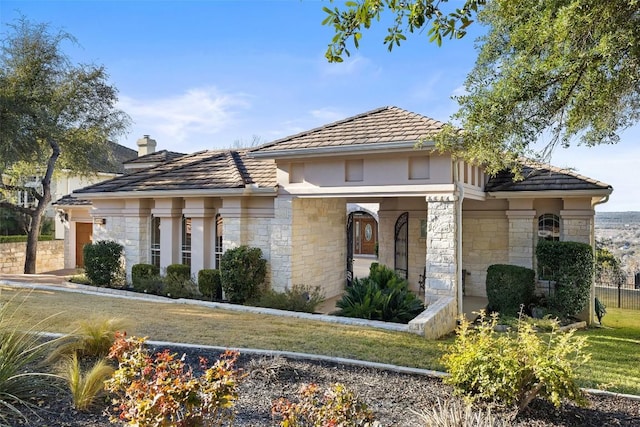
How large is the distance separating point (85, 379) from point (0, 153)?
13864 millimetres

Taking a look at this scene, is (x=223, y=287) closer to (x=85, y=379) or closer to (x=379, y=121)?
(x=379, y=121)

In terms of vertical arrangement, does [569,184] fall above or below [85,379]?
above

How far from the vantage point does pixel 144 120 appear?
21359 millimetres

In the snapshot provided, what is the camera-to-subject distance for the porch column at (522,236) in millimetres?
11852

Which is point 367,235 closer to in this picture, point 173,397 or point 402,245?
point 402,245

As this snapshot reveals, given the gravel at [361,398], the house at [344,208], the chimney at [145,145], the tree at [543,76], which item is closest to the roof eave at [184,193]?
the house at [344,208]

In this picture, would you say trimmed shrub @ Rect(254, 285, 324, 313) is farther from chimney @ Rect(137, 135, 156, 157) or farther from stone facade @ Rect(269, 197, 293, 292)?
chimney @ Rect(137, 135, 156, 157)

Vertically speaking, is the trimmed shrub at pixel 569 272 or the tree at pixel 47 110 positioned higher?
the tree at pixel 47 110

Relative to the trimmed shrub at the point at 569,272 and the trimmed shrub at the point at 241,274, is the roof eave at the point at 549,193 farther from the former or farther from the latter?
the trimmed shrub at the point at 241,274

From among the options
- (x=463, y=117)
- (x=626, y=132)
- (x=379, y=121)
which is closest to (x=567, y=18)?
(x=463, y=117)

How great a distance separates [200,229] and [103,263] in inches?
138

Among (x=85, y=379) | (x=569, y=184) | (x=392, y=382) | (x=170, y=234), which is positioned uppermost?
(x=569, y=184)

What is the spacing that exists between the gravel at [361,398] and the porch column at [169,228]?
8154 mm

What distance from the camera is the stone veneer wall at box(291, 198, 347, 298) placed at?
1177 centimetres
